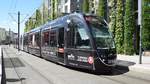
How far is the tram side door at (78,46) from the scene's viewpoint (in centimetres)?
1808

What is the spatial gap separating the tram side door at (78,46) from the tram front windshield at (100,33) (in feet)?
1.27

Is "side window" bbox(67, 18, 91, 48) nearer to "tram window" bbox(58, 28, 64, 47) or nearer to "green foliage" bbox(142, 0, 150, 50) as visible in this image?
"tram window" bbox(58, 28, 64, 47)

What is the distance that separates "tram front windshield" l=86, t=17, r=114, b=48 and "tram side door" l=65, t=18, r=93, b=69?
15.2 inches

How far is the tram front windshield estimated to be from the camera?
17942 millimetres

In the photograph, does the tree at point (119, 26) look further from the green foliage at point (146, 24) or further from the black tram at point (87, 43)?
the black tram at point (87, 43)

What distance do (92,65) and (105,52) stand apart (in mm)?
879

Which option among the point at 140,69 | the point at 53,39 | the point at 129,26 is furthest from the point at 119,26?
the point at 140,69

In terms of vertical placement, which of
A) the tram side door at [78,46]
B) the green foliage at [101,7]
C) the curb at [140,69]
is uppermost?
the green foliage at [101,7]

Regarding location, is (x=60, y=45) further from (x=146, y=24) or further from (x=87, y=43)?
(x=146, y=24)

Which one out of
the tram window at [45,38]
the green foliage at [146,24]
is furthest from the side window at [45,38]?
the green foliage at [146,24]

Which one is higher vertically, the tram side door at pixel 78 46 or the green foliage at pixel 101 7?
the green foliage at pixel 101 7

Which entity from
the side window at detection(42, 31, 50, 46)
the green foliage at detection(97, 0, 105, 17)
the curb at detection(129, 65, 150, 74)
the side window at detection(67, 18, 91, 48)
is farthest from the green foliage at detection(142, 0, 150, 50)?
the side window at detection(67, 18, 91, 48)

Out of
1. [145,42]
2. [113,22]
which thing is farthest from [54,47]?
[113,22]

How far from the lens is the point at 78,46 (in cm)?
1903
